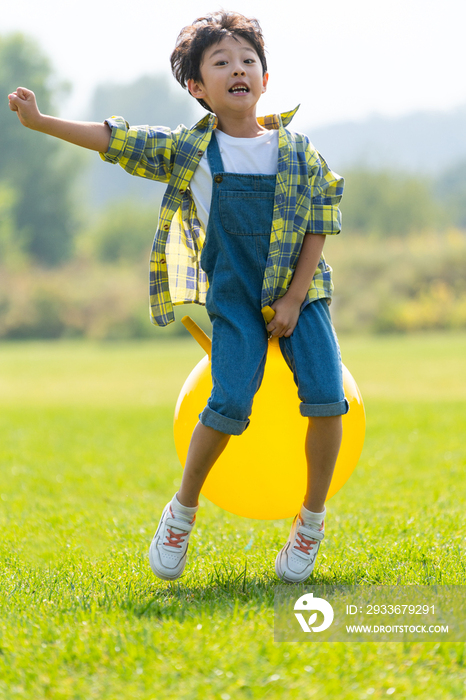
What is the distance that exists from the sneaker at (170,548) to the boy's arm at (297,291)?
73cm

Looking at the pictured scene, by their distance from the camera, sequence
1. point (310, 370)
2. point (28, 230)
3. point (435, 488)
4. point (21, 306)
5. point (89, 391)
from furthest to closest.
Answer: point (28, 230) < point (21, 306) < point (89, 391) < point (435, 488) < point (310, 370)

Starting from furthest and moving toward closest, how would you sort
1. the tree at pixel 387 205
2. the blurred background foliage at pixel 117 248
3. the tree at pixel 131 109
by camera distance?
the tree at pixel 131 109 → the tree at pixel 387 205 → the blurred background foliage at pixel 117 248

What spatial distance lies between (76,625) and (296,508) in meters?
1.00

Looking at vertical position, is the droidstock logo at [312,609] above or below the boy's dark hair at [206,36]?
below

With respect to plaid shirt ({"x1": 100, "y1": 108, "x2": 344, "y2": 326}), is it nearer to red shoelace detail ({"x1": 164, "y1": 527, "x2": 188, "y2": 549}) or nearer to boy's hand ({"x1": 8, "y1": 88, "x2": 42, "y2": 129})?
boy's hand ({"x1": 8, "y1": 88, "x2": 42, "y2": 129})

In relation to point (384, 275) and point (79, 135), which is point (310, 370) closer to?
point (79, 135)

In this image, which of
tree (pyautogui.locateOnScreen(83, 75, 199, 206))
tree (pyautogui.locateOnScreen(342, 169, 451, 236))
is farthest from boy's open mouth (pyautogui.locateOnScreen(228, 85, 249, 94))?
tree (pyautogui.locateOnScreen(83, 75, 199, 206))

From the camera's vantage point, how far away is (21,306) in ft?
86.4

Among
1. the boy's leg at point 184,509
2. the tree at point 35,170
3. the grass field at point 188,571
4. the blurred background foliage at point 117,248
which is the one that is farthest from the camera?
the tree at point 35,170

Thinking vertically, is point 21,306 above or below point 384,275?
below

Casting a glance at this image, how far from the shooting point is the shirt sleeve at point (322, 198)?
242 centimetres

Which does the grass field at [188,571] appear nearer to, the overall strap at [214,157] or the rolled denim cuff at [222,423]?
the rolled denim cuff at [222,423]

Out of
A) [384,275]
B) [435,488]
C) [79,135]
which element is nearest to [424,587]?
[79,135]

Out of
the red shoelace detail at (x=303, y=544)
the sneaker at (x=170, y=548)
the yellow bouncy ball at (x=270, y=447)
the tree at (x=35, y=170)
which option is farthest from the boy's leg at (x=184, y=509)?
the tree at (x=35, y=170)
